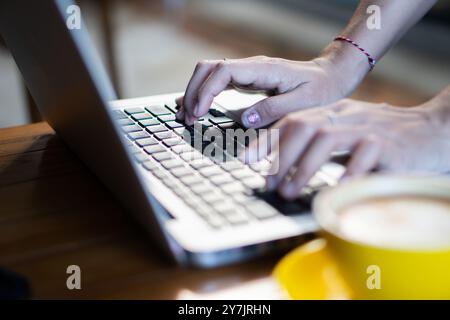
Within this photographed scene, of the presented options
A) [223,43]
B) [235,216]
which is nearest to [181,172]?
[235,216]

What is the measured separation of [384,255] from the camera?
396 millimetres

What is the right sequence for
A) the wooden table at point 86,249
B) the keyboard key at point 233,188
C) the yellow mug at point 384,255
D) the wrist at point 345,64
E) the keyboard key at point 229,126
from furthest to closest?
1. the wrist at point 345,64
2. the keyboard key at point 229,126
3. the keyboard key at point 233,188
4. the wooden table at point 86,249
5. the yellow mug at point 384,255

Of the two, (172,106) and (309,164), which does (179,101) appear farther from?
(309,164)

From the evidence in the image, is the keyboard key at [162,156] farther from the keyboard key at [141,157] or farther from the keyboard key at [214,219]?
the keyboard key at [214,219]

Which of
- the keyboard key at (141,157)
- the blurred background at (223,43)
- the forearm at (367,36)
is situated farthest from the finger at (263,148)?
the blurred background at (223,43)

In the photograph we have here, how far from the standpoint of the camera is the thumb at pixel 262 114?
0.81 m

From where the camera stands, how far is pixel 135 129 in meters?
0.81

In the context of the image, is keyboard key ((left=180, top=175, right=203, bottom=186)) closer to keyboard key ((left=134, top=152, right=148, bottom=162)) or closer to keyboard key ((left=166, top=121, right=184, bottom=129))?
keyboard key ((left=134, top=152, right=148, bottom=162))

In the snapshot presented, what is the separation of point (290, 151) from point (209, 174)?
0.29ft

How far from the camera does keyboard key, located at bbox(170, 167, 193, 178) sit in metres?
0.65

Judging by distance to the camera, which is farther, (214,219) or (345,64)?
(345,64)

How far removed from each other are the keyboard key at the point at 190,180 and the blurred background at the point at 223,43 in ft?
5.90
